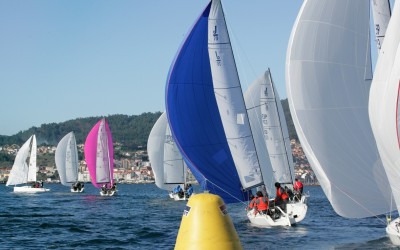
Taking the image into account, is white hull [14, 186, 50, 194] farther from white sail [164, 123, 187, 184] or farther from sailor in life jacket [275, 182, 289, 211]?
sailor in life jacket [275, 182, 289, 211]

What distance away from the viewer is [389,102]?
14156 millimetres

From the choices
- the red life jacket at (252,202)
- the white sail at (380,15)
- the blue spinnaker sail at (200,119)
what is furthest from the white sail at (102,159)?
the white sail at (380,15)

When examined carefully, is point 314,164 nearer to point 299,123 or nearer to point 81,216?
point 299,123

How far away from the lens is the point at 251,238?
22328mm

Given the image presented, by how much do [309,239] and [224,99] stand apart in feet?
20.2

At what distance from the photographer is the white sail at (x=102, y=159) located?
65562 mm

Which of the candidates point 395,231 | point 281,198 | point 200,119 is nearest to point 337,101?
point 395,231

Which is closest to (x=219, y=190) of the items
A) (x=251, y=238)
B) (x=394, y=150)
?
(x=251, y=238)

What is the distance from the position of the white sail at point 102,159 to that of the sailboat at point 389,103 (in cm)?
5232

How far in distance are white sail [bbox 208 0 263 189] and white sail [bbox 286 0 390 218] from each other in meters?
6.91

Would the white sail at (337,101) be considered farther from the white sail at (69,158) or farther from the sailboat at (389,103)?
the white sail at (69,158)

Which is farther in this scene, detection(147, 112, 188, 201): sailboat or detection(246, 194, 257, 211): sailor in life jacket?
detection(147, 112, 188, 201): sailboat

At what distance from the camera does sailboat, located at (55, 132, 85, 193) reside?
7575 cm

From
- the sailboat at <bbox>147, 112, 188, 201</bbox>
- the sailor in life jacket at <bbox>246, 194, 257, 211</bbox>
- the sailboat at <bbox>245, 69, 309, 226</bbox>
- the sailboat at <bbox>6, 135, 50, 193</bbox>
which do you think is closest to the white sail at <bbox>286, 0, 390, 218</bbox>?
the sailor in life jacket at <bbox>246, 194, 257, 211</bbox>
